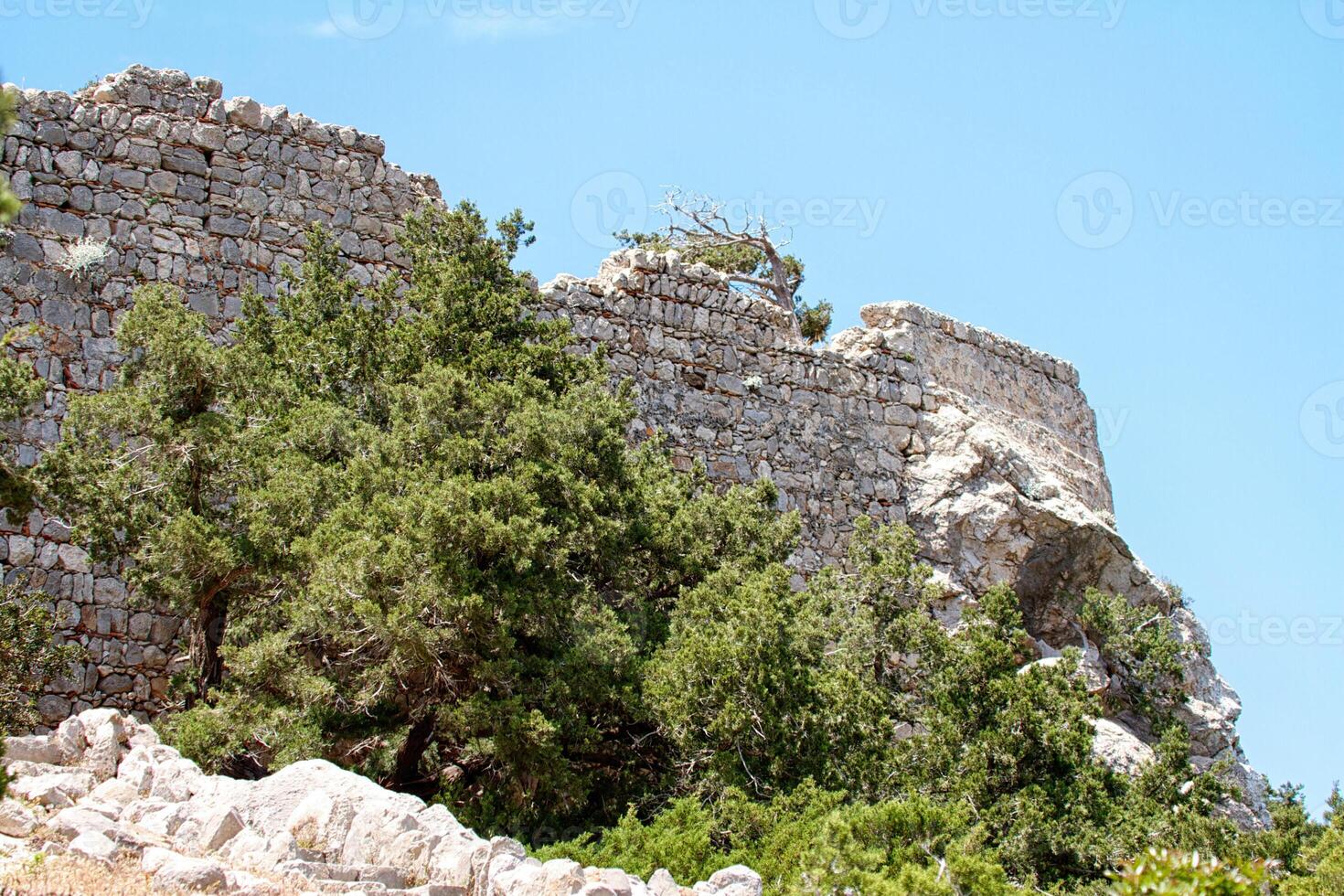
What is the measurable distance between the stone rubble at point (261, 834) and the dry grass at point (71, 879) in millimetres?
77

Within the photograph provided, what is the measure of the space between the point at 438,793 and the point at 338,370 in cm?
348

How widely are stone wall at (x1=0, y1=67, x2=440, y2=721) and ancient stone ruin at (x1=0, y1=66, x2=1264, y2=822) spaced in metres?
0.02

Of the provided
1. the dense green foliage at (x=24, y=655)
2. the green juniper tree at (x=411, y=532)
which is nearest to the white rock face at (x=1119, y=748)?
the green juniper tree at (x=411, y=532)

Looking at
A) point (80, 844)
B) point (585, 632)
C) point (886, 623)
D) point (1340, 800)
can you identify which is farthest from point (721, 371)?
point (80, 844)

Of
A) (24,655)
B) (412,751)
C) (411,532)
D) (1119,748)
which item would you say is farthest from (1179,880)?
(24,655)

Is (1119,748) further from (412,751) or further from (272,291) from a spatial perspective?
(272,291)

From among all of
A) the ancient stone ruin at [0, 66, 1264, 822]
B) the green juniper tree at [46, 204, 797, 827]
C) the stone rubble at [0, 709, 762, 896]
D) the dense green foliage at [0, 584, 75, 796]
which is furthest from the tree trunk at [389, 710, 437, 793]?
the dense green foliage at [0, 584, 75, 796]

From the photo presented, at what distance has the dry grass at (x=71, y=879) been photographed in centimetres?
686

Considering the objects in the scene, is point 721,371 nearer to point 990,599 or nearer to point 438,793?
point 990,599

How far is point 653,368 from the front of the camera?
1581 centimetres

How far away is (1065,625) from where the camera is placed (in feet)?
53.6

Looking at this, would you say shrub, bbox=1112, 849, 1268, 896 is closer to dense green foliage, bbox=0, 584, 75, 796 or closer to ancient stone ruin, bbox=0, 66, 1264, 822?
ancient stone ruin, bbox=0, 66, 1264, 822

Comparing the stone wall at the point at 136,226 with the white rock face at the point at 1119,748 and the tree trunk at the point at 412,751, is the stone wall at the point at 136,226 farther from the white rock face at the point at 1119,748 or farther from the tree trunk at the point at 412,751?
the white rock face at the point at 1119,748

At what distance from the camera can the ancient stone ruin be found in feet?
43.4
